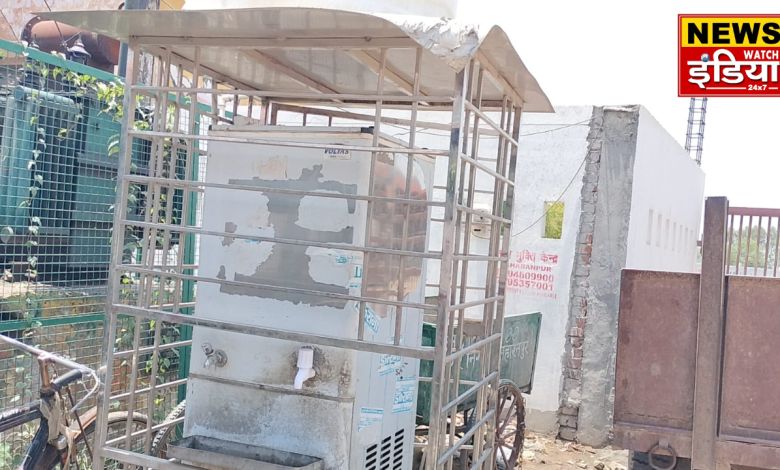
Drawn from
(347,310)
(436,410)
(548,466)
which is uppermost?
(347,310)

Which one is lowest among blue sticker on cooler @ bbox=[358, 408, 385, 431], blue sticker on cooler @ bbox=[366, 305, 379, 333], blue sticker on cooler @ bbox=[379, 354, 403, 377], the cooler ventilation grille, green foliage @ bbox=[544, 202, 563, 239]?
the cooler ventilation grille

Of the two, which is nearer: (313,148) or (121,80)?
(313,148)

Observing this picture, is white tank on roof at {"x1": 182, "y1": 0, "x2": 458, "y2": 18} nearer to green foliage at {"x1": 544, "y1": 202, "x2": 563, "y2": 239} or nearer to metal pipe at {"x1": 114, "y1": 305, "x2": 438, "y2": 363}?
metal pipe at {"x1": 114, "y1": 305, "x2": 438, "y2": 363}

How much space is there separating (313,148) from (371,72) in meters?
0.96

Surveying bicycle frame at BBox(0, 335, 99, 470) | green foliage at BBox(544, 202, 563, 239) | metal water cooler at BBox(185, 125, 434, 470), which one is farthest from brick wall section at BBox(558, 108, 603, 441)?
bicycle frame at BBox(0, 335, 99, 470)

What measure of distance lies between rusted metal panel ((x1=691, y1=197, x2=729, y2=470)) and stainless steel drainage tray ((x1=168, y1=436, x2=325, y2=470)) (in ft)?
5.35

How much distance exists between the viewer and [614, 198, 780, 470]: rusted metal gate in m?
2.76

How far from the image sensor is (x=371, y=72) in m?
3.80

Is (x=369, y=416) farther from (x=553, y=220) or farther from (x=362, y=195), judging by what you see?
(x=553, y=220)

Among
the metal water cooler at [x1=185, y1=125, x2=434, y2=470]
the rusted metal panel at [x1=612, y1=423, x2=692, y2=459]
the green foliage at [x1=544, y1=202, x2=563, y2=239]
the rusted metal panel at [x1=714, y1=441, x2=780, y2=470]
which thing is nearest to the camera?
the rusted metal panel at [x1=714, y1=441, x2=780, y2=470]

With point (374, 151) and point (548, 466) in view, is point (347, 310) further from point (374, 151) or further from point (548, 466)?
point (548, 466)

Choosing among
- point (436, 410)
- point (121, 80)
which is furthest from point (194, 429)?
point (121, 80)

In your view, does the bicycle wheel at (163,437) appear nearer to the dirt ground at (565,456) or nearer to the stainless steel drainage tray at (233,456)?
the stainless steel drainage tray at (233,456)

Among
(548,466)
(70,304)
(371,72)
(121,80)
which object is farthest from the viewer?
(548,466)
